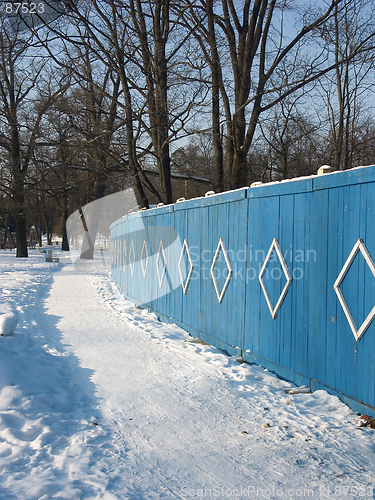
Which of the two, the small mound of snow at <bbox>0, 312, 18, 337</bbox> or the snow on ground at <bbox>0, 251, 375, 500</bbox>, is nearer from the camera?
the snow on ground at <bbox>0, 251, 375, 500</bbox>

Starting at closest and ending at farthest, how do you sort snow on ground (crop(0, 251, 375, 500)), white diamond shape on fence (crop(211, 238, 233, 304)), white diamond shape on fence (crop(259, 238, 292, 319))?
snow on ground (crop(0, 251, 375, 500)) < white diamond shape on fence (crop(259, 238, 292, 319)) < white diamond shape on fence (crop(211, 238, 233, 304))

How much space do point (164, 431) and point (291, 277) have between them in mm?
2091

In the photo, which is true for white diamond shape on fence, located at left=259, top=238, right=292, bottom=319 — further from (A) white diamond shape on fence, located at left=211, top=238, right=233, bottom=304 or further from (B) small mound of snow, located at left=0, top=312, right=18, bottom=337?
(B) small mound of snow, located at left=0, top=312, right=18, bottom=337

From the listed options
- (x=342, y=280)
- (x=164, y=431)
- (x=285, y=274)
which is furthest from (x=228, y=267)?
(x=164, y=431)

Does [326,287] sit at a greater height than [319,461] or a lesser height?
greater

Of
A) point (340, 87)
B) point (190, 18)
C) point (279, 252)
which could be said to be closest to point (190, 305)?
point (279, 252)

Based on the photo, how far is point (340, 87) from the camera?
1725 centimetres

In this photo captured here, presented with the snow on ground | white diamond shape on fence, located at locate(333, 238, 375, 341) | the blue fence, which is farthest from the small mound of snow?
white diamond shape on fence, located at locate(333, 238, 375, 341)

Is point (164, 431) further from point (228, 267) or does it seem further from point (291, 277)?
point (228, 267)

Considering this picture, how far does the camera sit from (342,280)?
3.96 metres

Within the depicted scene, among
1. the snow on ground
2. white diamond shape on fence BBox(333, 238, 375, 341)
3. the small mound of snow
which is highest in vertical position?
white diamond shape on fence BBox(333, 238, 375, 341)

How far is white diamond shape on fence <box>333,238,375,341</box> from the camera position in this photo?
11.9 feet

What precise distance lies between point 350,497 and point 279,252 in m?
2.70

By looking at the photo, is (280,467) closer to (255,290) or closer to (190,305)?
(255,290)
